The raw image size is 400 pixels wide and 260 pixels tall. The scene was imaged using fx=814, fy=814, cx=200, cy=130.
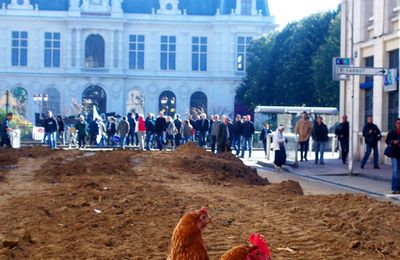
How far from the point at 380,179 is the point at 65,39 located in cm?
7172

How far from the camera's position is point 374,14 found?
31.1 meters

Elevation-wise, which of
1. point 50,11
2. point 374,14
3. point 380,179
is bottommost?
point 380,179

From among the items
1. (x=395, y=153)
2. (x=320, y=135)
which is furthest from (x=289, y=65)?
(x=395, y=153)

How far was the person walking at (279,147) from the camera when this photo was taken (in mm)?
27006

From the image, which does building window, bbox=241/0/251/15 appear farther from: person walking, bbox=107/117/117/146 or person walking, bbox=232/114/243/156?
person walking, bbox=232/114/243/156

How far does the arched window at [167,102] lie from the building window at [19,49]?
15495 mm

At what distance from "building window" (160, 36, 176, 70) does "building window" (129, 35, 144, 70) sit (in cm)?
229

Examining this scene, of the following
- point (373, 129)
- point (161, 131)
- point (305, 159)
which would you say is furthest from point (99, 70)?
point (373, 129)

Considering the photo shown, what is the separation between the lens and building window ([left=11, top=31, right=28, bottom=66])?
90125 mm

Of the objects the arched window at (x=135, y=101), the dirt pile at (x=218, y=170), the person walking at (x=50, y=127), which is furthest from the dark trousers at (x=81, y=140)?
the arched window at (x=135, y=101)

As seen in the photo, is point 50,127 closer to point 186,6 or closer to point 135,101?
point 135,101

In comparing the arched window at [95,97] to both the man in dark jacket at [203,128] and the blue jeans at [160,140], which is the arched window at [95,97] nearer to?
the man in dark jacket at [203,128]

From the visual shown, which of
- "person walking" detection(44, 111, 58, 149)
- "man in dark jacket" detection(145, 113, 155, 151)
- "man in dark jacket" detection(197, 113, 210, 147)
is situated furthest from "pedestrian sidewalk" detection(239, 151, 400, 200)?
"person walking" detection(44, 111, 58, 149)

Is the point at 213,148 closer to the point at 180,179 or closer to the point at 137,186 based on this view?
the point at 180,179
